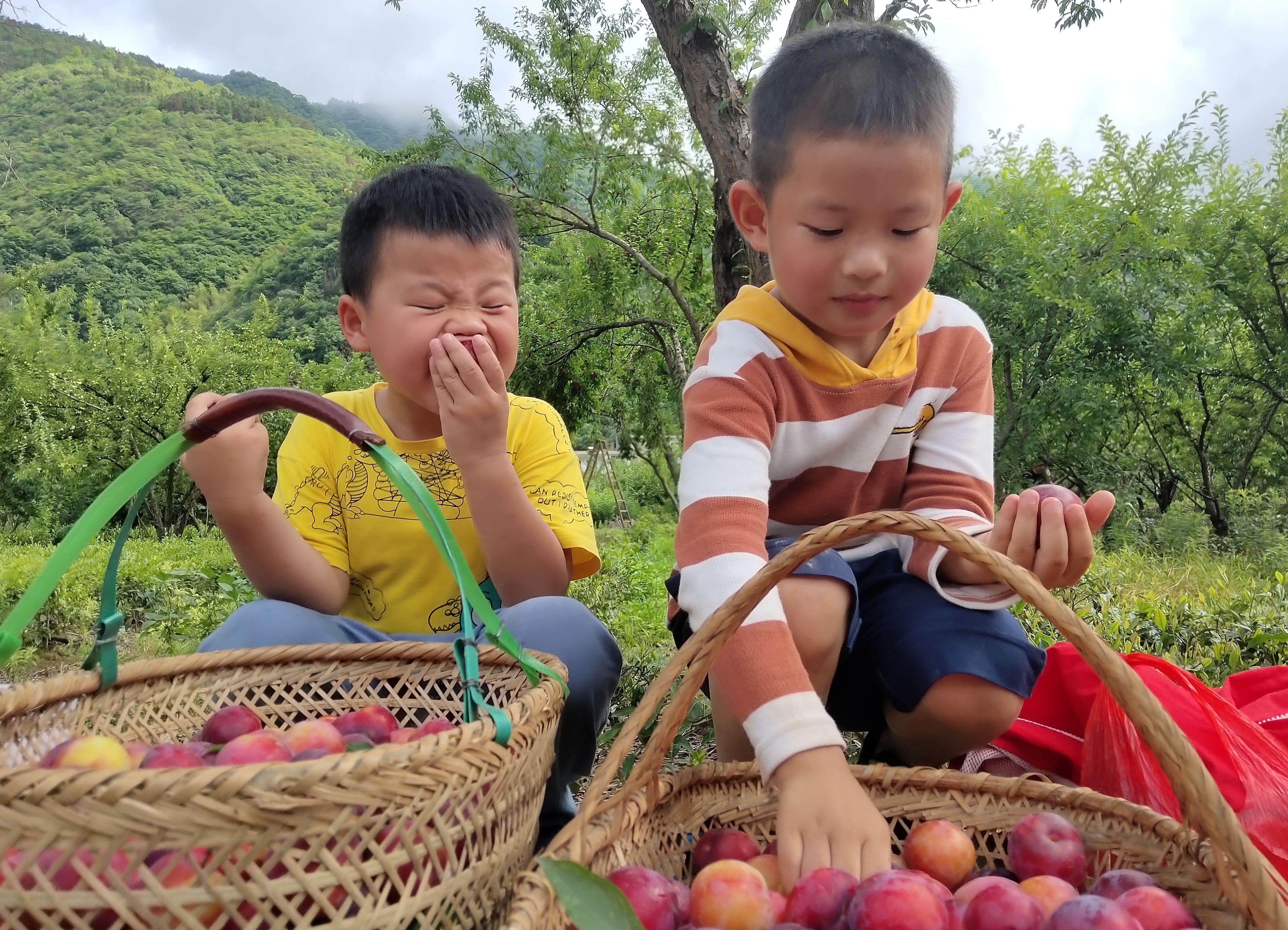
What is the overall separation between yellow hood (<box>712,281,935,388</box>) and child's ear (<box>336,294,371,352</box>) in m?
0.66

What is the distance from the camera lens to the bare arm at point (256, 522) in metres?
1.21

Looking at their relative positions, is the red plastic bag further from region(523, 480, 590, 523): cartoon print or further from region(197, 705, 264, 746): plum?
region(197, 705, 264, 746): plum

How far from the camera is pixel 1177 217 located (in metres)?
6.80

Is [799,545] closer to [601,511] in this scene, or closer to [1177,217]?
[1177,217]

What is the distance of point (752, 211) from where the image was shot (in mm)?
1368

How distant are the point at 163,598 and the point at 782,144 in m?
4.20

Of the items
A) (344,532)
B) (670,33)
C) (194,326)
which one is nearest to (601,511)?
(194,326)

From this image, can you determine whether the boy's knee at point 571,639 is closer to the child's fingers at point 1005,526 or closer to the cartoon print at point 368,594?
the cartoon print at point 368,594

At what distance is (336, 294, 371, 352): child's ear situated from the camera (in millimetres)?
1615

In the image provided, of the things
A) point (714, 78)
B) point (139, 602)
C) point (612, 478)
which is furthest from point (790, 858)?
point (612, 478)

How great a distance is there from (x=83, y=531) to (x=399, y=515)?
672mm

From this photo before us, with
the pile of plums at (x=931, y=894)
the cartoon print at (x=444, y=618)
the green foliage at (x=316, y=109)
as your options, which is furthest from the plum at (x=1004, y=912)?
the green foliage at (x=316, y=109)

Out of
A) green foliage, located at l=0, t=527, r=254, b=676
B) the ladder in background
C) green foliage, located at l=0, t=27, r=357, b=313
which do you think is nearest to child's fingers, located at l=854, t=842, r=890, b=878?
green foliage, located at l=0, t=527, r=254, b=676

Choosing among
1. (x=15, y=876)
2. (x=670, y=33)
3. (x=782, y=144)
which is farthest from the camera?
(x=670, y=33)
